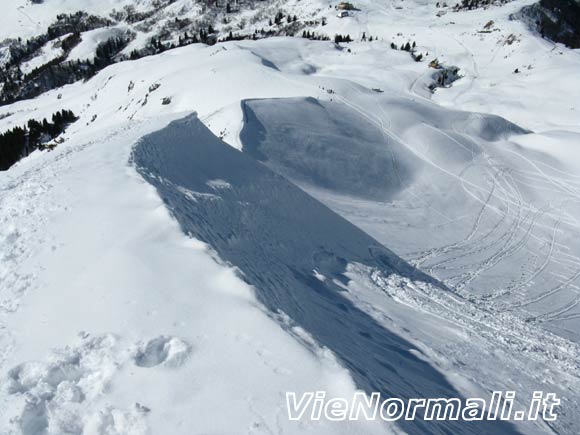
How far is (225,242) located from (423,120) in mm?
20568

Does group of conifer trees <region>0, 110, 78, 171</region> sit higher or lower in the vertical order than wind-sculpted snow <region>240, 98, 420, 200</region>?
lower

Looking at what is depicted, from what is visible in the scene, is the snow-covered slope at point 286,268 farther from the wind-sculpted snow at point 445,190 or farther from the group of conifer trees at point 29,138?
the group of conifer trees at point 29,138

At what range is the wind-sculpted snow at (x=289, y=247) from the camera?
6.59 metres

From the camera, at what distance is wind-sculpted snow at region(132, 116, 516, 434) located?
21.6ft

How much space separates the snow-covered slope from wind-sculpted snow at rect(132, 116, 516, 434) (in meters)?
0.07

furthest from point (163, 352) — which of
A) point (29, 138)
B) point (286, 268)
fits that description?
point (29, 138)

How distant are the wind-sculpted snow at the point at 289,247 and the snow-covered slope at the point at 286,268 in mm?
71

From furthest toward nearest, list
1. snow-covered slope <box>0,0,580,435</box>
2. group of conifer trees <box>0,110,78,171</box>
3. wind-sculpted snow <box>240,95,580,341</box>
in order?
group of conifer trees <box>0,110,78,171</box>, wind-sculpted snow <box>240,95,580,341</box>, snow-covered slope <box>0,0,580,435</box>

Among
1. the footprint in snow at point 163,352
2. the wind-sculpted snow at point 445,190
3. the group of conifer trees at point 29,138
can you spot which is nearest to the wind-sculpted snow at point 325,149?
the wind-sculpted snow at point 445,190

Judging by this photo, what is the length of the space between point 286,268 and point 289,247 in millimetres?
1377

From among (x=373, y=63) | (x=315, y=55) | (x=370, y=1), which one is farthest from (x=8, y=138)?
(x=370, y=1)

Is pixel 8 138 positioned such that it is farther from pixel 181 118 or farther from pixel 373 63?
pixel 373 63

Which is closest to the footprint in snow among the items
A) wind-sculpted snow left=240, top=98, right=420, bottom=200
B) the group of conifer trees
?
wind-sculpted snow left=240, top=98, right=420, bottom=200

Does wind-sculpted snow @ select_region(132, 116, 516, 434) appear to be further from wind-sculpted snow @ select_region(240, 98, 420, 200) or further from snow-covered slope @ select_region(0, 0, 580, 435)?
wind-sculpted snow @ select_region(240, 98, 420, 200)
